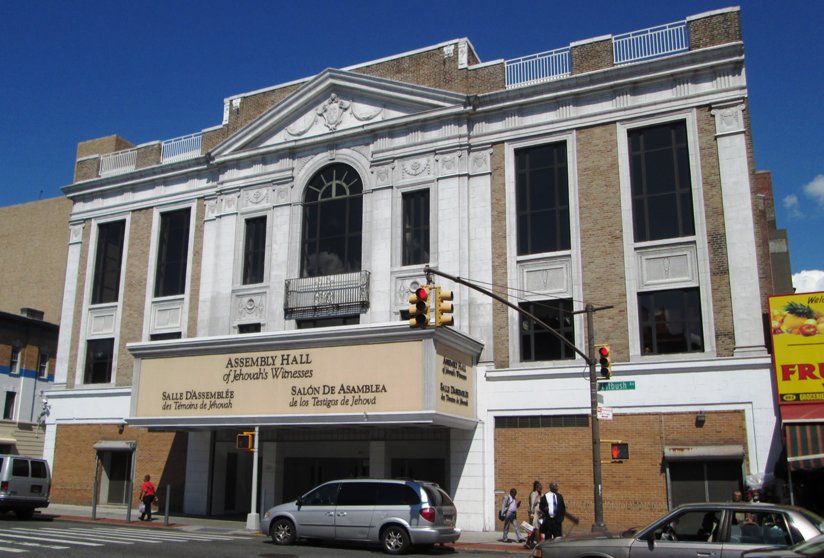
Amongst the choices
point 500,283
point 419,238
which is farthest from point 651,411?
point 419,238

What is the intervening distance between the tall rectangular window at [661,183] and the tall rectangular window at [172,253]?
18863mm

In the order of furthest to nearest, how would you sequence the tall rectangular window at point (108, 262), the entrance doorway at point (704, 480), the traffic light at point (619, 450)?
the tall rectangular window at point (108, 262) < the entrance doorway at point (704, 480) < the traffic light at point (619, 450)

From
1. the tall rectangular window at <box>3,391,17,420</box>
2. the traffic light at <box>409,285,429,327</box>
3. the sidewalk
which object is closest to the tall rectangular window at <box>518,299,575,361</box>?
the sidewalk

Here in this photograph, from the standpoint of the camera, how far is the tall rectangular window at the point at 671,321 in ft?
78.1

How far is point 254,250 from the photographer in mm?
31422

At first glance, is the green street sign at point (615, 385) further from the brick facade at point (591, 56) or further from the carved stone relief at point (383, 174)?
the carved stone relief at point (383, 174)

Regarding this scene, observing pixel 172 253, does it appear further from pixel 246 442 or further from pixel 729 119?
pixel 729 119

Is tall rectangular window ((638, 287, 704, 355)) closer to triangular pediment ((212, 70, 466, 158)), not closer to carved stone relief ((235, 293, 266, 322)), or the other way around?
triangular pediment ((212, 70, 466, 158))

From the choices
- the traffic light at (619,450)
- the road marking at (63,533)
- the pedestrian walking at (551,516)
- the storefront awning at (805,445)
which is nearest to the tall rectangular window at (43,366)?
the road marking at (63,533)

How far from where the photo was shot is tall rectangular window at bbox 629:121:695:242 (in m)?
24.8

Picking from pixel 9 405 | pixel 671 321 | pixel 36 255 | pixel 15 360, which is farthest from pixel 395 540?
pixel 36 255

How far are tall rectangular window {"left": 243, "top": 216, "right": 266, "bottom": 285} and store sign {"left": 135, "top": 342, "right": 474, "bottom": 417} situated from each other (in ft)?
16.2

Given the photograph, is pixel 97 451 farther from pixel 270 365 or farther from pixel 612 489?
pixel 612 489

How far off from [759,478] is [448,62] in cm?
1786
